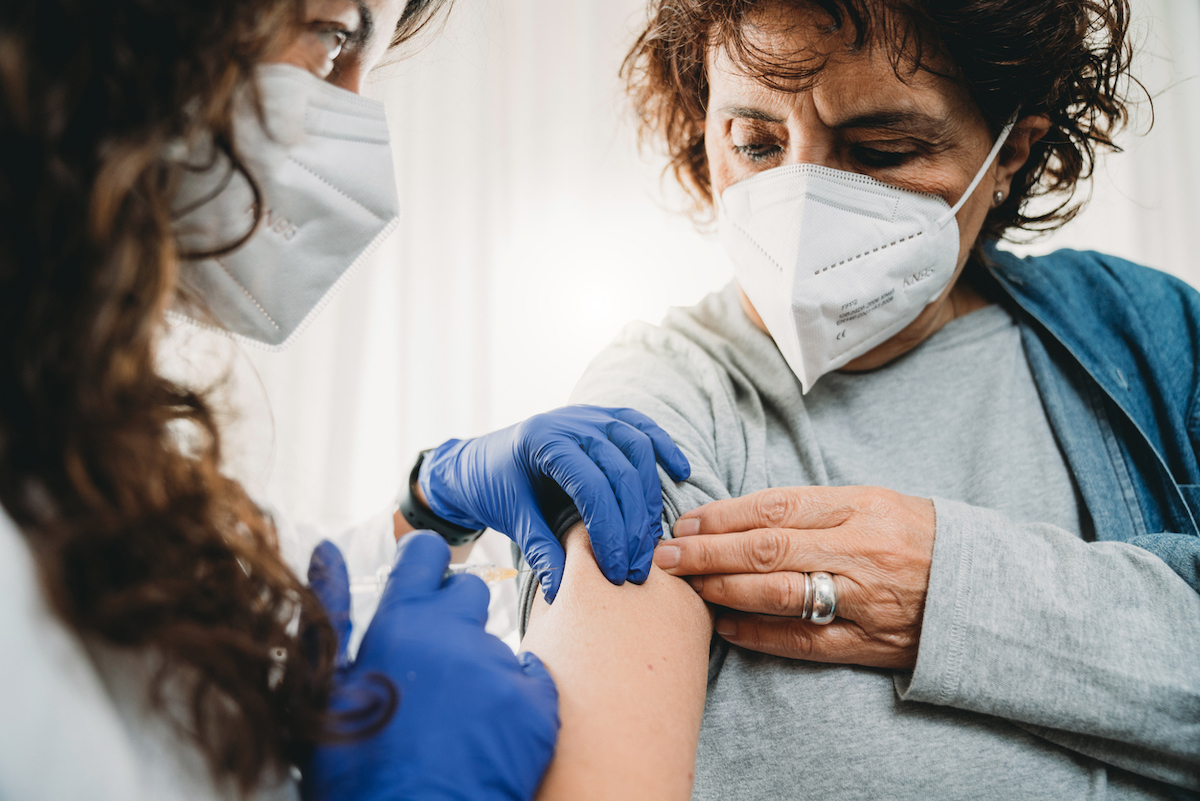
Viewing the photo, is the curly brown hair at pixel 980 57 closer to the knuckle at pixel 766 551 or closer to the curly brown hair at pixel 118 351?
the knuckle at pixel 766 551

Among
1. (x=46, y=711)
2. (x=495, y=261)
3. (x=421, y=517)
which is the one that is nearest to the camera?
(x=46, y=711)

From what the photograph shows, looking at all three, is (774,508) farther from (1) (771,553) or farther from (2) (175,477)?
(2) (175,477)

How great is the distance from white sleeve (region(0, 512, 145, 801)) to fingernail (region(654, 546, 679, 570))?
2.23 ft

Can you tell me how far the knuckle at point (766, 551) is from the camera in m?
1.00

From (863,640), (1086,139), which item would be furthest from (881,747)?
(1086,139)

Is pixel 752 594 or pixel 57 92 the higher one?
pixel 57 92

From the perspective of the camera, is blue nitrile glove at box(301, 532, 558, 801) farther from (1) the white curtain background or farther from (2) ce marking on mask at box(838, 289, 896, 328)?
(1) the white curtain background

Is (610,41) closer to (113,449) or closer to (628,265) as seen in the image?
(628,265)

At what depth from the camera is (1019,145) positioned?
1405mm

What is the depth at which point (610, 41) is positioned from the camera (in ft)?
9.55

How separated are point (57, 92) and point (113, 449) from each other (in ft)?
0.96

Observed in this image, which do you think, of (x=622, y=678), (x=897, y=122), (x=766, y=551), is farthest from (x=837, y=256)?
(x=622, y=678)

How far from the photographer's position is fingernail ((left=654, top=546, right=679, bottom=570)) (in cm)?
104

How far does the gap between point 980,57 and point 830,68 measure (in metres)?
0.28
